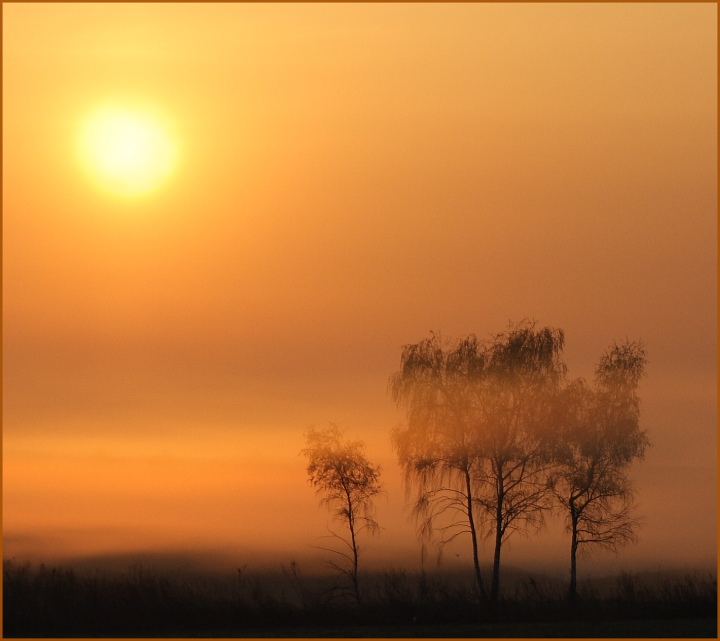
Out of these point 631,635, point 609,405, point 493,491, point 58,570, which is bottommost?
point 631,635

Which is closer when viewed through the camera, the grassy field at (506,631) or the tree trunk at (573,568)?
the grassy field at (506,631)

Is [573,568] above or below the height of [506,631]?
above

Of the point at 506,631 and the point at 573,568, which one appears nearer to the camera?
the point at 506,631

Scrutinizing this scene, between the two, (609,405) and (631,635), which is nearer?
(631,635)

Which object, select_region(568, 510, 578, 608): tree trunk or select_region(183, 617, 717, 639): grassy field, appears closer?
select_region(183, 617, 717, 639): grassy field

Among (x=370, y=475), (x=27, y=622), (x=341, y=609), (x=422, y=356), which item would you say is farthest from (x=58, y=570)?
(x=422, y=356)

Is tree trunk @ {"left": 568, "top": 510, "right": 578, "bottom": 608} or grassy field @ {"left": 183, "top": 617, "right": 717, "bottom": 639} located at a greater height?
tree trunk @ {"left": 568, "top": 510, "right": 578, "bottom": 608}

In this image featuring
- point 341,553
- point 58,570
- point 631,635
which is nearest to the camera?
point 631,635

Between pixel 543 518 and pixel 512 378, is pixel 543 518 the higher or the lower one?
the lower one

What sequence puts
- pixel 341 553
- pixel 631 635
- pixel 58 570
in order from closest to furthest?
pixel 631 635 < pixel 58 570 < pixel 341 553

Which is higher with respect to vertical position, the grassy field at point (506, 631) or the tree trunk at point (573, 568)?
the tree trunk at point (573, 568)

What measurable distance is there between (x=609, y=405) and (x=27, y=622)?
77.4 ft

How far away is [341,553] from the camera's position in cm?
4441

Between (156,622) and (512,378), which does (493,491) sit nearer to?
(512,378)
